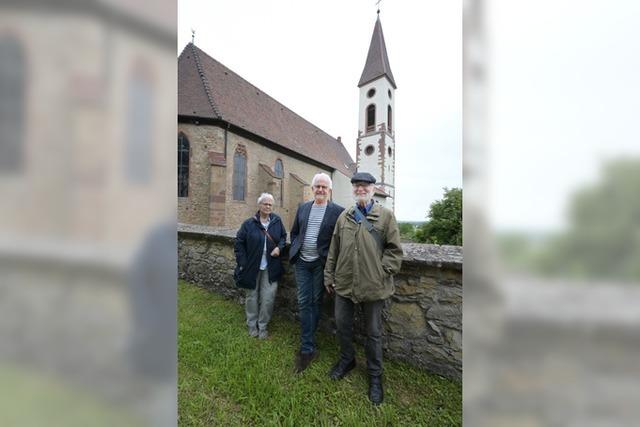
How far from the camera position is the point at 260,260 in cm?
326

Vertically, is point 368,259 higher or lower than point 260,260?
higher

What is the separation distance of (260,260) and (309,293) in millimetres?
763

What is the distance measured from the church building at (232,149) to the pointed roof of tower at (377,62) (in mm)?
8345

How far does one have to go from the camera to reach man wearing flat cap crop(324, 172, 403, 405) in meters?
2.25

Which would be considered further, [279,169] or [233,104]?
[279,169]

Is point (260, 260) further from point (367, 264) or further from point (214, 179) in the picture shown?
point (214, 179)

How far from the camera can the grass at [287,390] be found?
6.82 ft
